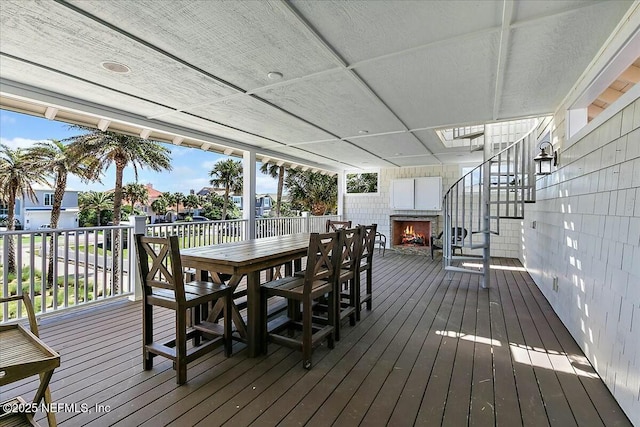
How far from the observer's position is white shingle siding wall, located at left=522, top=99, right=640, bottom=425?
1.86 metres

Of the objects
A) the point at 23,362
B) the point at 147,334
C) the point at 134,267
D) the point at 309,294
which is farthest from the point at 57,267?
the point at 309,294

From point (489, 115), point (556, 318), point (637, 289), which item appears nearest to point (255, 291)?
point (637, 289)

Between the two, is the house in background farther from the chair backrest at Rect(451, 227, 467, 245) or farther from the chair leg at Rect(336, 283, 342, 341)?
the chair backrest at Rect(451, 227, 467, 245)

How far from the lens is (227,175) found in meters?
17.6

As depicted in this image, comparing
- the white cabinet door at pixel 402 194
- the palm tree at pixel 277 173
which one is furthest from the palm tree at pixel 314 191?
the white cabinet door at pixel 402 194

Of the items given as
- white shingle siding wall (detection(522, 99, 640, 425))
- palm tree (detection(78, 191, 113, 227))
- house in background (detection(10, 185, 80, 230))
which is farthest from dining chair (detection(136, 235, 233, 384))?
palm tree (detection(78, 191, 113, 227))

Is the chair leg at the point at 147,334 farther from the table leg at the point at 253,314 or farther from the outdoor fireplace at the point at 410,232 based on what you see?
the outdoor fireplace at the point at 410,232

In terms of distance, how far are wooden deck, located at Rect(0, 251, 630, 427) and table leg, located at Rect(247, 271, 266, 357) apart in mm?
109

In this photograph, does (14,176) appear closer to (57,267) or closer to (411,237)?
(57,267)

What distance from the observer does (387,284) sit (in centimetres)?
504

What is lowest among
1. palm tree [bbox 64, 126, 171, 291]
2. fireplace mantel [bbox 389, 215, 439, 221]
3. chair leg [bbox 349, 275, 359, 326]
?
chair leg [bbox 349, 275, 359, 326]

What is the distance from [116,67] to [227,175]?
607 inches

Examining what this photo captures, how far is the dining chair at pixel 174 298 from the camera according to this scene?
2.08 m

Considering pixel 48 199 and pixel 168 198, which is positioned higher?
pixel 168 198
